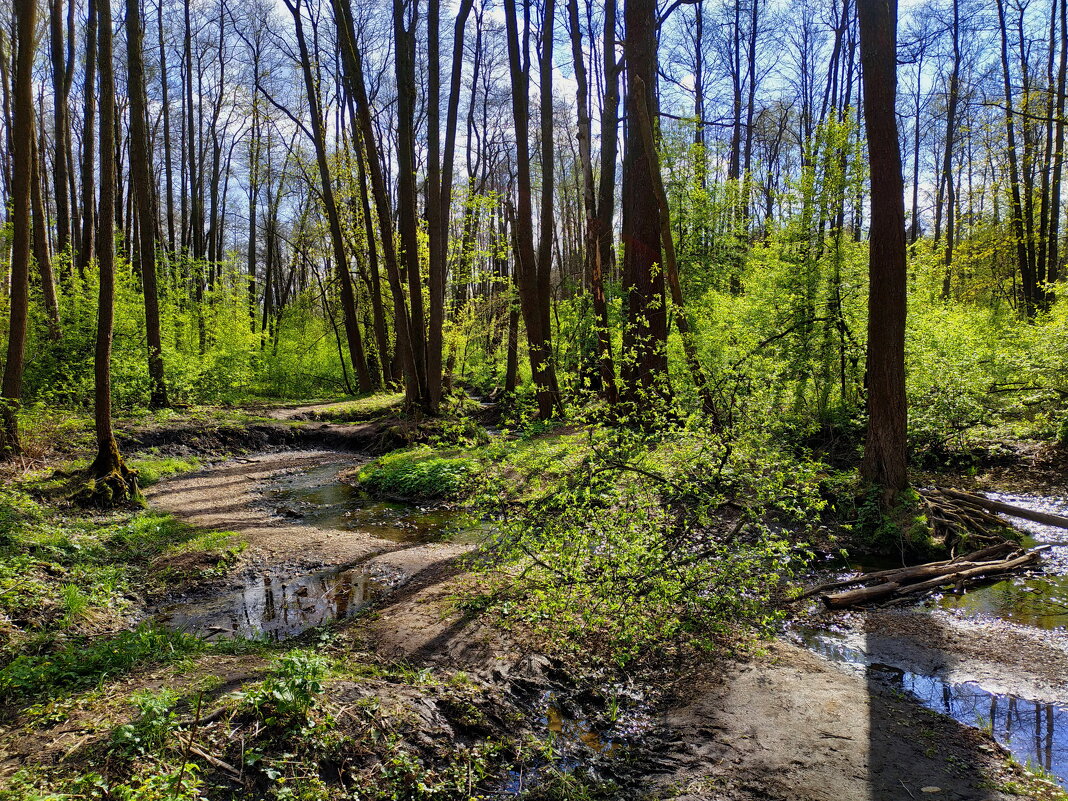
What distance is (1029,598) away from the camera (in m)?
5.91

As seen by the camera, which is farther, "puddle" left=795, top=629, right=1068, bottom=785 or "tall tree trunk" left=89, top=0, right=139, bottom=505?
"tall tree trunk" left=89, top=0, right=139, bottom=505

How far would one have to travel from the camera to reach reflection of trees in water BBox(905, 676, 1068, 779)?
3.67 m

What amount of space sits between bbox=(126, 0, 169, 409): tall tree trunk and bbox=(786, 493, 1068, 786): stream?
14086 millimetres

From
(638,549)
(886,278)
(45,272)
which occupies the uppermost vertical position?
(45,272)

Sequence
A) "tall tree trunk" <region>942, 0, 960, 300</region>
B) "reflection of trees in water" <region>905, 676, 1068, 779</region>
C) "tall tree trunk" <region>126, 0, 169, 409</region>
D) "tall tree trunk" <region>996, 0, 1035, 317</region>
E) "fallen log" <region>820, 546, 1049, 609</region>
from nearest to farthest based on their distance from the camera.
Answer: "reflection of trees in water" <region>905, 676, 1068, 779</region> < "fallen log" <region>820, 546, 1049, 609</region> < "tall tree trunk" <region>126, 0, 169, 409</region> < "tall tree trunk" <region>996, 0, 1035, 317</region> < "tall tree trunk" <region>942, 0, 960, 300</region>

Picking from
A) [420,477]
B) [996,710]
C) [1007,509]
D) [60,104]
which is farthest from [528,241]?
[60,104]

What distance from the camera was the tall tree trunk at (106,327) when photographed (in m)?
8.55

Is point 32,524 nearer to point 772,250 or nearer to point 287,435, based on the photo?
point 287,435

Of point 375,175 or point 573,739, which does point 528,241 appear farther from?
point 573,739

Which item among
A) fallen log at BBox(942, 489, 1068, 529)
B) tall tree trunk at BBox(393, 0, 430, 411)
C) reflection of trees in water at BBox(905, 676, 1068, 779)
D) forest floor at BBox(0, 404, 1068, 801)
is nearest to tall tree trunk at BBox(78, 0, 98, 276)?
tall tree trunk at BBox(393, 0, 430, 411)

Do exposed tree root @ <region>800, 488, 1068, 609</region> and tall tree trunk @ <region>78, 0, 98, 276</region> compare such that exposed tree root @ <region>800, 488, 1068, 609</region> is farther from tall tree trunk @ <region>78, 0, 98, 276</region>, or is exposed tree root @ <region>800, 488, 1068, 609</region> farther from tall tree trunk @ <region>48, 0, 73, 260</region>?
tall tree trunk @ <region>48, 0, 73, 260</region>

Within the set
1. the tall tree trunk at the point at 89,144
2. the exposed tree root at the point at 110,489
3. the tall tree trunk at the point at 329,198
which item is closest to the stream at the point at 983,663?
the exposed tree root at the point at 110,489

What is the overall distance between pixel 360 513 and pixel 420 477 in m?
1.44

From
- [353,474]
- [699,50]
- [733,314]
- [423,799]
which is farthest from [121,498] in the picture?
[699,50]
